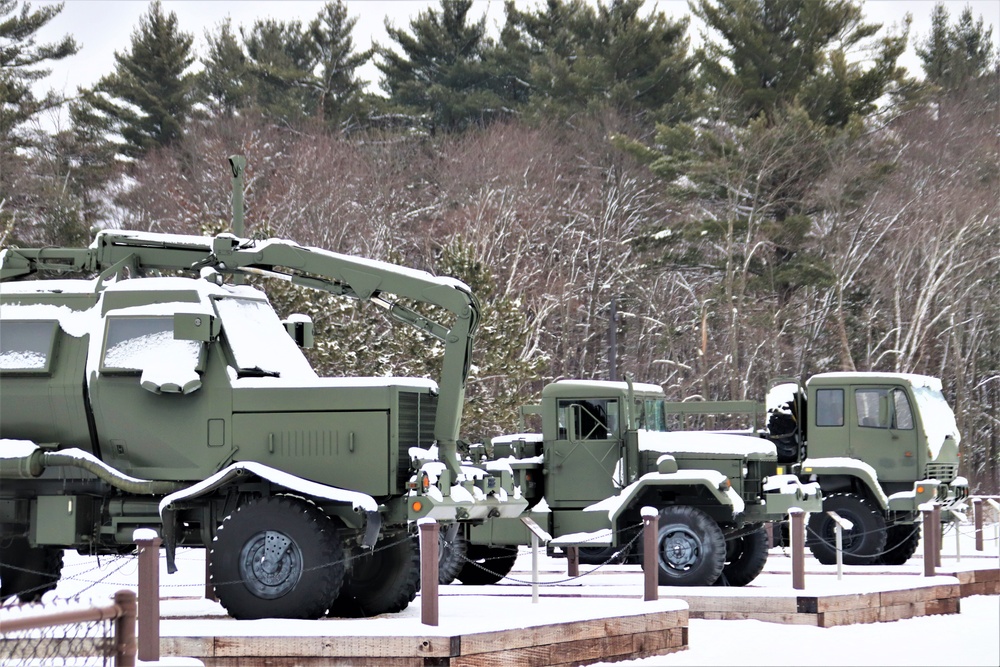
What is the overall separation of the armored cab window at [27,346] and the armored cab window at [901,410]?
1254cm

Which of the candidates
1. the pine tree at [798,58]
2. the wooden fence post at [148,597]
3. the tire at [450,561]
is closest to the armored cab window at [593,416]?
the tire at [450,561]

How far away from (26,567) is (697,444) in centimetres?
735

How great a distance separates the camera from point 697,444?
1753 centimetres

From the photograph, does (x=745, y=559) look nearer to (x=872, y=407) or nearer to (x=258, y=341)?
(x=872, y=407)

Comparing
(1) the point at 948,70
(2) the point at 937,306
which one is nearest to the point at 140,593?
(2) the point at 937,306

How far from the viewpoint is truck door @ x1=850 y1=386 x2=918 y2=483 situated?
21.6m

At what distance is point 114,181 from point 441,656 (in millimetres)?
39513

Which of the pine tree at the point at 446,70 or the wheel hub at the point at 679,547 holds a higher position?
the pine tree at the point at 446,70

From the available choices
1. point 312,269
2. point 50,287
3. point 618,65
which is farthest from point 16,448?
point 618,65

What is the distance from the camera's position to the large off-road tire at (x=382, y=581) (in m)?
13.1

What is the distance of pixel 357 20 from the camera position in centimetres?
5397

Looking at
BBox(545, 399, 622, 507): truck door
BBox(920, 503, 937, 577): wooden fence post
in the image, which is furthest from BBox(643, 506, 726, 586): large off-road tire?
BBox(920, 503, 937, 577): wooden fence post

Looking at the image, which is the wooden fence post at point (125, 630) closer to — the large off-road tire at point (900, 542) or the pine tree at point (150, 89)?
the large off-road tire at point (900, 542)

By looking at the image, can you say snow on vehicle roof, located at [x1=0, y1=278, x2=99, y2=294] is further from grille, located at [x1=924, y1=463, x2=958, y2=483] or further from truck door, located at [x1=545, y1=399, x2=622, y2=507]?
grille, located at [x1=924, y1=463, x2=958, y2=483]
